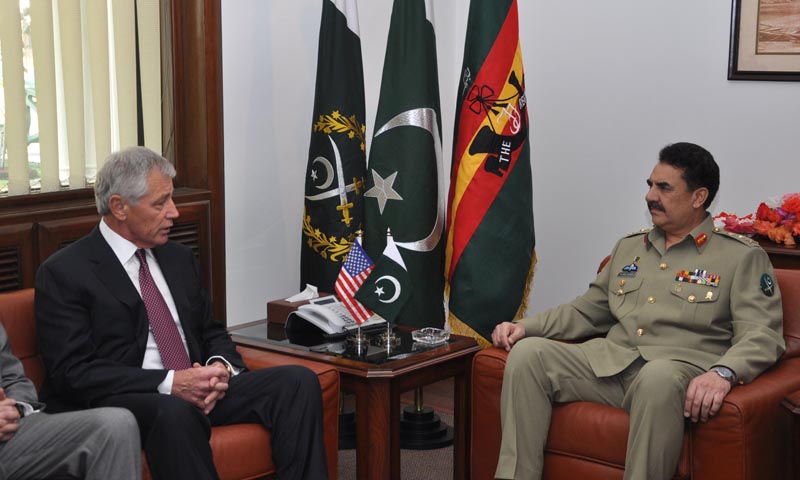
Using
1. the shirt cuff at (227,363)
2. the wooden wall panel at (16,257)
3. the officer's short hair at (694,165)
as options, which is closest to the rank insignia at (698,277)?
the officer's short hair at (694,165)

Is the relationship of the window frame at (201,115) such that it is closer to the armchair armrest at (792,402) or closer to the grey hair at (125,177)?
the grey hair at (125,177)

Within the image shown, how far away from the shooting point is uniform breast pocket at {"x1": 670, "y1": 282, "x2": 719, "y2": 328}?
2.91m

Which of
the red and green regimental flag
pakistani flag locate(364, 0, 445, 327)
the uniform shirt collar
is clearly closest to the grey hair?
the uniform shirt collar

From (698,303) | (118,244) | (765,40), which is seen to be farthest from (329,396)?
(765,40)

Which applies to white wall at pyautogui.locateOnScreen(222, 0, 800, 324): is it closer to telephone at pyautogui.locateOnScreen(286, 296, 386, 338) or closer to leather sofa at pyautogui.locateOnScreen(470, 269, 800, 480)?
telephone at pyautogui.locateOnScreen(286, 296, 386, 338)

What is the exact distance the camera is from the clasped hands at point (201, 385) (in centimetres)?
258

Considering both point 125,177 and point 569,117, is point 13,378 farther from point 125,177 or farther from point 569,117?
point 569,117

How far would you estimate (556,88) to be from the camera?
15.0ft

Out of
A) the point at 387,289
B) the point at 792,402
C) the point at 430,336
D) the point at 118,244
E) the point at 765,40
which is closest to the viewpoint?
the point at 792,402

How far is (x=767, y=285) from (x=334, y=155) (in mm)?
1651

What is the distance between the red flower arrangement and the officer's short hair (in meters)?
0.64

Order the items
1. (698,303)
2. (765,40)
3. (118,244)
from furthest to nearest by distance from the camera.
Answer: (765,40) → (698,303) → (118,244)

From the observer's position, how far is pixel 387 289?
304cm

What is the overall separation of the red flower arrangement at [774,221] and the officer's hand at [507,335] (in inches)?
44.1
